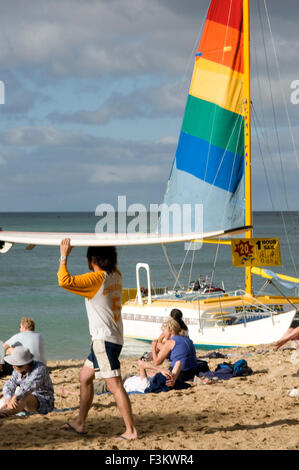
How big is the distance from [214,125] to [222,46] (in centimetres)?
235

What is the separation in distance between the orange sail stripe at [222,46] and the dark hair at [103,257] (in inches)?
558

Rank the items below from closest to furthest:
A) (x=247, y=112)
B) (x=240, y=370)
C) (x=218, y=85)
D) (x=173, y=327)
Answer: (x=173, y=327) < (x=240, y=370) < (x=247, y=112) < (x=218, y=85)

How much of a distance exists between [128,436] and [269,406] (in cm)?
213

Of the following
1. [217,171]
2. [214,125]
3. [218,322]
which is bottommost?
[218,322]

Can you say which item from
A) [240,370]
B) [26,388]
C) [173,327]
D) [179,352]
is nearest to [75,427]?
[26,388]

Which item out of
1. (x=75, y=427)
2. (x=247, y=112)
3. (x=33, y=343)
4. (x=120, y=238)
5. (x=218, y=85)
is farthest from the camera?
(x=218, y=85)

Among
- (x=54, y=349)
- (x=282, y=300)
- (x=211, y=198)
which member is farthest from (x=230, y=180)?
(x=54, y=349)

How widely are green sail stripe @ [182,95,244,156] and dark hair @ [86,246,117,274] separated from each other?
13447 mm

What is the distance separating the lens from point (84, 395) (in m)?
6.07

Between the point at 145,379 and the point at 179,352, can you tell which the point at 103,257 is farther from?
the point at 179,352

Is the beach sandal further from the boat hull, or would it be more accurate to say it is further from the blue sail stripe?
the blue sail stripe

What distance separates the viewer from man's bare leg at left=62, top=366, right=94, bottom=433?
5.95 metres

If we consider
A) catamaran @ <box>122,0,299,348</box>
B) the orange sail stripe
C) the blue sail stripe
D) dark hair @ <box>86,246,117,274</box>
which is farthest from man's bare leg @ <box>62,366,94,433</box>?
the orange sail stripe

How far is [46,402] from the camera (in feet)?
23.5
